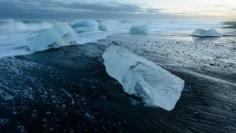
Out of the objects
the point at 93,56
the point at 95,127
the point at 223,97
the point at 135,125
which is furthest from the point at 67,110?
the point at 93,56

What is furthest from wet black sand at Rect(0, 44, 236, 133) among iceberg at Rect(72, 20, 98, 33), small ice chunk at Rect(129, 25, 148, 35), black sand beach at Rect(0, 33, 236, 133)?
small ice chunk at Rect(129, 25, 148, 35)

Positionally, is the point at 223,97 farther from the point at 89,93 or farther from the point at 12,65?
the point at 12,65

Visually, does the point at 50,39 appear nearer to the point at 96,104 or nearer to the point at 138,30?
the point at 96,104

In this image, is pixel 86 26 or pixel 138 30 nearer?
pixel 138 30

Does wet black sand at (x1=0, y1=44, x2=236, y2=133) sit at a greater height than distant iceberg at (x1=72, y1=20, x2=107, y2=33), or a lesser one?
greater

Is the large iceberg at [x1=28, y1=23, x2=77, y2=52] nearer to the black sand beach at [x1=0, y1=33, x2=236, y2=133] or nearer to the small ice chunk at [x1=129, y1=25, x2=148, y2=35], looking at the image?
the black sand beach at [x1=0, y1=33, x2=236, y2=133]

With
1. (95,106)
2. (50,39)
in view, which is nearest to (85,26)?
(50,39)
